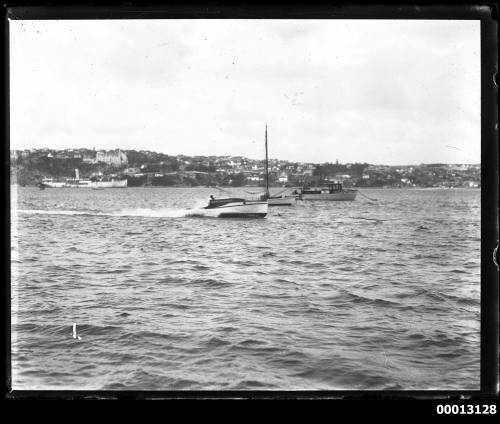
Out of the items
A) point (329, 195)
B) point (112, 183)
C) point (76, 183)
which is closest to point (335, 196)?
point (329, 195)

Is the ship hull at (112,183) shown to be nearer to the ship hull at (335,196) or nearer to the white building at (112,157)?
the white building at (112,157)

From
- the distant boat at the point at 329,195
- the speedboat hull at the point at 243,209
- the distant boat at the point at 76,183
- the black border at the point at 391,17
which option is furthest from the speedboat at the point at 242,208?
the distant boat at the point at 76,183

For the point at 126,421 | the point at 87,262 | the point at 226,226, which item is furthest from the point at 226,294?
the point at 226,226

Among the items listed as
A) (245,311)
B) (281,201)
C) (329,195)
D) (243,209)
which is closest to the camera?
(245,311)

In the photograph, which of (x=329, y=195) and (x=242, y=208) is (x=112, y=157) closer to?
(x=329, y=195)

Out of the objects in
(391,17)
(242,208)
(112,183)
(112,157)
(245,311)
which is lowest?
(245,311)

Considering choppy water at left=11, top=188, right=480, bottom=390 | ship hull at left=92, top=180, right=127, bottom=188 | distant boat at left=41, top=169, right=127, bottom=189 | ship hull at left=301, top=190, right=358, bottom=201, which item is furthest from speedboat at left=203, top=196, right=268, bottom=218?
ship hull at left=92, top=180, right=127, bottom=188

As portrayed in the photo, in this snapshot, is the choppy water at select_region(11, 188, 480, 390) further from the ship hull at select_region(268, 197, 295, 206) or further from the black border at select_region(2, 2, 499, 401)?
the ship hull at select_region(268, 197, 295, 206)
